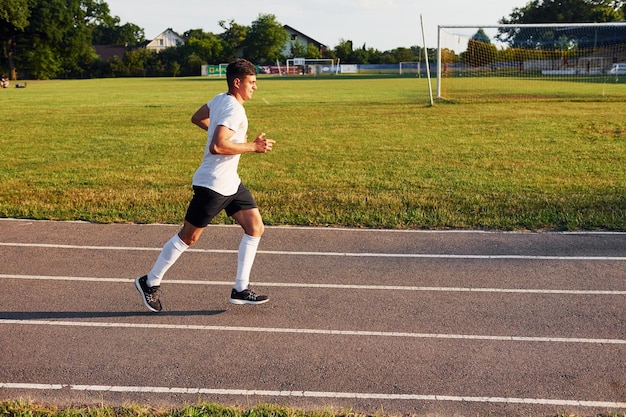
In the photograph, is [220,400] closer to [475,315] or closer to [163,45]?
[475,315]

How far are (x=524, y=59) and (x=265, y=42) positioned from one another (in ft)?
278

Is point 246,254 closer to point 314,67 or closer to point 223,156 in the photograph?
point 223,156

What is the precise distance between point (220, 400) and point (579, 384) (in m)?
2.35

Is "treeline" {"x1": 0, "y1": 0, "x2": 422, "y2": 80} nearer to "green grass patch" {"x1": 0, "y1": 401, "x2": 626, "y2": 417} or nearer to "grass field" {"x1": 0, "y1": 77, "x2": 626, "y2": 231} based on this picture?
"grass field" {"x1": 0, "y1": 77, "x2": 626, "y2": 231}

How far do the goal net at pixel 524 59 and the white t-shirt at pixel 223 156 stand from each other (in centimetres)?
2486

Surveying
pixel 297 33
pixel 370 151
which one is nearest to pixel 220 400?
pixel 370 151

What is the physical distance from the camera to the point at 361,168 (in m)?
13.2

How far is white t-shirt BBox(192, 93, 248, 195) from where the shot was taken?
528 centimetres

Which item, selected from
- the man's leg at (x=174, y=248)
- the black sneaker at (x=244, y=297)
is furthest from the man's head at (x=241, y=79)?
the black sneaker at (x=244, y=297)

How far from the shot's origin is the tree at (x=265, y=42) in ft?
373

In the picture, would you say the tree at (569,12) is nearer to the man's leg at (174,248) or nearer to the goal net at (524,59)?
the goal net at (524,59)

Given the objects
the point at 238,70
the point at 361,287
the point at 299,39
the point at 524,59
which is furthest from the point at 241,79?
the point at 299,39

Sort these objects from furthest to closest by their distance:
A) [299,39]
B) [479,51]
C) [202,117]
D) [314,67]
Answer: [299,39], [314,67], [479,51], [202,117]

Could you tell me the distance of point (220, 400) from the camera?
4.23m
